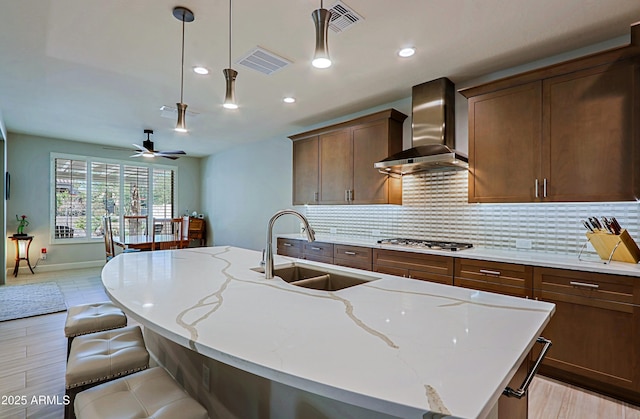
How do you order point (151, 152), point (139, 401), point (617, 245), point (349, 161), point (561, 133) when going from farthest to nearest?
point (151, 152) < point (349, 161) < point (561, 133) < point (617, 245) < point (139, 401)

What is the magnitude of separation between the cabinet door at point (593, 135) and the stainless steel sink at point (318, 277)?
5.99 ft

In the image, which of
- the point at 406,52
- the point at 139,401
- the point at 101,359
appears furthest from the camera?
the point at 406,52

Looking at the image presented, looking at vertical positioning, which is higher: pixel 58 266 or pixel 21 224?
pixel 21 224

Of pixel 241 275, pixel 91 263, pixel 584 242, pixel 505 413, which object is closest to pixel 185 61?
pixel 241 275

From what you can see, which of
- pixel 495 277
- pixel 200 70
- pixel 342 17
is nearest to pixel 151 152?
pixel 200 70

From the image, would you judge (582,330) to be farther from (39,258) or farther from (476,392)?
(39,258)

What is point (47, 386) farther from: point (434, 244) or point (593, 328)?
point (593, 328)

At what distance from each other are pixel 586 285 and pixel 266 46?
9.61 feet

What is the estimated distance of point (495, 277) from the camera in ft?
8.23

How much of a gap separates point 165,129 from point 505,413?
5.68 metres

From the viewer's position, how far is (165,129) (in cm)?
527

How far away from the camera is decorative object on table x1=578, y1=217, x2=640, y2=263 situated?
219 centimetres

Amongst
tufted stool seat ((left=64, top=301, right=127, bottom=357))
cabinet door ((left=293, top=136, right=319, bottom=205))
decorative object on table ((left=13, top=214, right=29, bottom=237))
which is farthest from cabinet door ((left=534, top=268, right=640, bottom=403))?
decorative object on table ((left=13, top=214, right=29, bottom=237))

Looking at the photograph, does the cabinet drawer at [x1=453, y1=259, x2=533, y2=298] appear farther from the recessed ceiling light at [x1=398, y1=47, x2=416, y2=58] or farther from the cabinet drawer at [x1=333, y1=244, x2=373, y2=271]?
the recessed ceiling light at [x1=398, y1=47, x2=416, y2=58]
